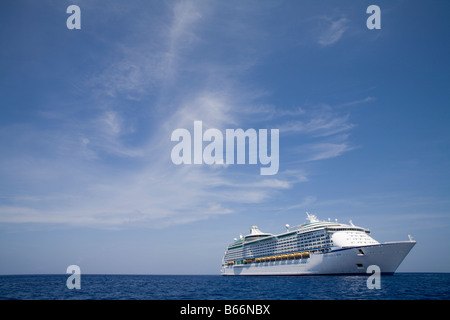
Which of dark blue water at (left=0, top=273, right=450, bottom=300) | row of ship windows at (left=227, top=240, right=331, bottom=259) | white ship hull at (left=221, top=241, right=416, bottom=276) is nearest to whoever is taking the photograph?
dark blue water at (left=0, top=273, right=450, bottom=300)

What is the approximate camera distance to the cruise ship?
6259 centimetres

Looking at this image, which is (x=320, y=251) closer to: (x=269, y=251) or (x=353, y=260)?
(x=353, y=260)

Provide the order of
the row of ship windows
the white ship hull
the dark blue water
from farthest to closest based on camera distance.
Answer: the row of ship windows < the white ship hull < the dark blue water

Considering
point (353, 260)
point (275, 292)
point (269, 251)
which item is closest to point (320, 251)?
point (353, 260)

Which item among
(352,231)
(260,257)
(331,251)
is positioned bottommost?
(260,257)

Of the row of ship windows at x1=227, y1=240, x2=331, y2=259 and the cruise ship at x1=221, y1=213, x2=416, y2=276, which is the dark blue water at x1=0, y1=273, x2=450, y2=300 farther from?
the row of ship windows at x1=227, y1=240, x2=331, y2=259

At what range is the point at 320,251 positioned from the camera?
74.4 metres

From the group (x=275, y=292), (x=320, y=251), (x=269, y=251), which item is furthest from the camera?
(x=269, y=251)

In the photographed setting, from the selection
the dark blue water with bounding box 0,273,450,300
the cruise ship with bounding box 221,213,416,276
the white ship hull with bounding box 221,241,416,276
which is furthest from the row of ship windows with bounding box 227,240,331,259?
the dark blue water with bounding box 0,273,450,300

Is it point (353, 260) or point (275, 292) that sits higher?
point (275, 292)
